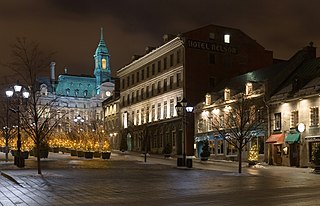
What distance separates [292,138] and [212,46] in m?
27.8

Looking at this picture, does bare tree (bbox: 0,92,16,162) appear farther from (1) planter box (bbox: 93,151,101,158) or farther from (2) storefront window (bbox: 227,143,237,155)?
(2) storefront window (bbox: 227,143,237,155)

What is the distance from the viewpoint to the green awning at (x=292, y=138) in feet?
139

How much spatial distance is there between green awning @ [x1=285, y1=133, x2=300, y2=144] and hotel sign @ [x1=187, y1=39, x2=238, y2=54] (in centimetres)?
2610

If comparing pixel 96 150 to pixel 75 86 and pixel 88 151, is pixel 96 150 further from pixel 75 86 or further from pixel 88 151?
pixel 75 86

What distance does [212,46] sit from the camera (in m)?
67.9

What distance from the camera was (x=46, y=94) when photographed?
14162 cm

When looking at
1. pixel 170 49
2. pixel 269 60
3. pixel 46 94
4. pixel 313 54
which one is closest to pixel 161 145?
pixel 170 49

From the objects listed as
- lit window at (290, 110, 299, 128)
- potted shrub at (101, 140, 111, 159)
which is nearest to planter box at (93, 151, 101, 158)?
potted shrub at (101, 140, 111, 159)

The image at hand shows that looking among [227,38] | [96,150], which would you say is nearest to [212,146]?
[96,150]

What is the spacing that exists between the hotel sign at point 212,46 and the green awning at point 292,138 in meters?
26.1

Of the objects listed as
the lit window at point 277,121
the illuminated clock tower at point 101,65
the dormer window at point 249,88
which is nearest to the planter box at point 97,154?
the dormer window at point 249,88

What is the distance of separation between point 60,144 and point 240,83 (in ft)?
108

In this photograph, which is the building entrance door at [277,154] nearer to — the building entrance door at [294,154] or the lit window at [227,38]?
the building entrance door at [294,154]

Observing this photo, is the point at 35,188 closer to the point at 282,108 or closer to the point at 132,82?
the point at 282,108
